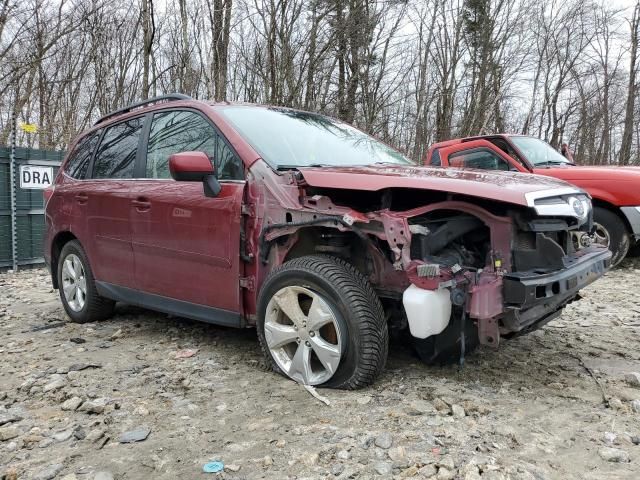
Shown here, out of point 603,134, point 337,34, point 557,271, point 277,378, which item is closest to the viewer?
point 557,271

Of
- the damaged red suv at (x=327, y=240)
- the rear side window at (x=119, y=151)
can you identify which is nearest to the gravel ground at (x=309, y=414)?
the damaged red suv at (x=327, y=240)

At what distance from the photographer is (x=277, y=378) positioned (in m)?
3.09

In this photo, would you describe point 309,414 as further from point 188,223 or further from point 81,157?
point 81,157

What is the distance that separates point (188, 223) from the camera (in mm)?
3486

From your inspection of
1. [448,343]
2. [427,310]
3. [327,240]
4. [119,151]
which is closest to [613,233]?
[448,343]

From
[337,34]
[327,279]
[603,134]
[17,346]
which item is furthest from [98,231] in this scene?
[603,134]

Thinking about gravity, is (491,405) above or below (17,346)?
above

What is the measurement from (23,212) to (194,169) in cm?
635

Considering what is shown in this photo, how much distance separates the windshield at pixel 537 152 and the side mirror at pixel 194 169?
17.4ft

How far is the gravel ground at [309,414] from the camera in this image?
2148 millimetres

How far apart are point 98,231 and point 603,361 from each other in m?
3.92

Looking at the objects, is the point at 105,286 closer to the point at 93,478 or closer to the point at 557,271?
the point at 93,478

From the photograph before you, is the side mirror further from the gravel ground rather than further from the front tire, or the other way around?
the gravel ground

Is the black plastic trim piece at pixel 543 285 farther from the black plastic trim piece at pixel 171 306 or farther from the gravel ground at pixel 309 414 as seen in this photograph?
the black plastic trim piece at pixel 171 306
